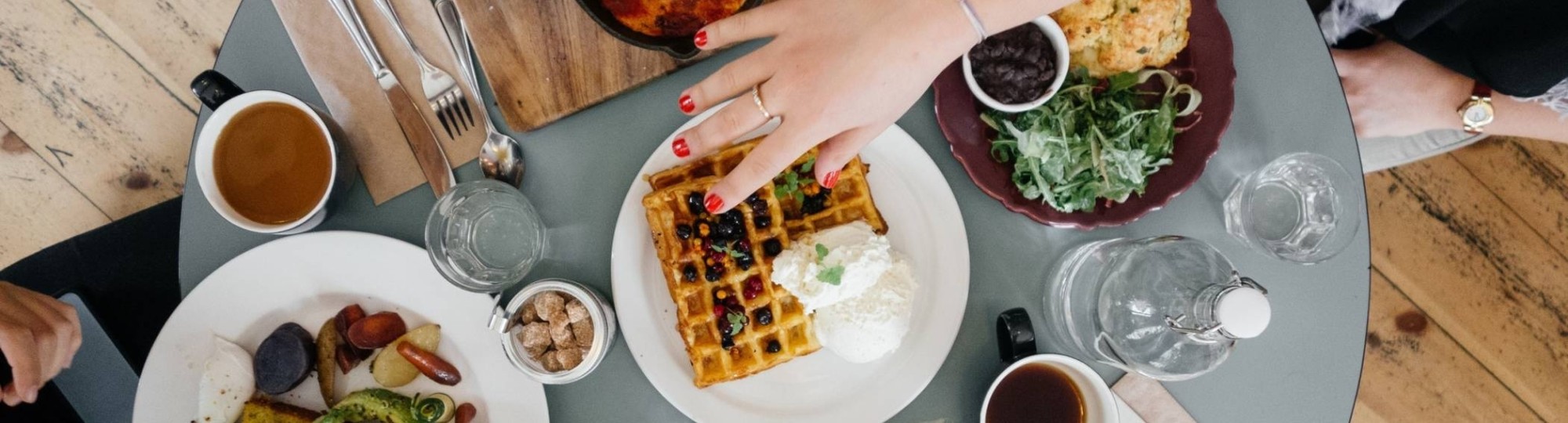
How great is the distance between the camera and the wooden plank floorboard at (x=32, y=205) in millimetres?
2342

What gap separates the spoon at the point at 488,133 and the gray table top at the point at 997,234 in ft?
0.13

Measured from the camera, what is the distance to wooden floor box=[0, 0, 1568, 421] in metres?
2.33

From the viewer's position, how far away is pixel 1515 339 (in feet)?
8.10

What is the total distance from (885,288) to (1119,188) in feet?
1.54

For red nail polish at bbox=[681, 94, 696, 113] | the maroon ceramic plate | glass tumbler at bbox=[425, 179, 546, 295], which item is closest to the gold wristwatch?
the maroon ceramic plate

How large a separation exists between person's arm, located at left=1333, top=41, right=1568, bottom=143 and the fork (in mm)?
1870

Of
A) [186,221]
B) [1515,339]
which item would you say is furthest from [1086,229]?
[1515,339]

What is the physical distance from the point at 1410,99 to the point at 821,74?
1.42m

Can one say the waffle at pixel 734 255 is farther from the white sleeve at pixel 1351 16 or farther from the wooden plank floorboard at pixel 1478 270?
the wooden plank floorboard at pixel 1478 270

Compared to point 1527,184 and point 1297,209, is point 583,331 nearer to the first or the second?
point 1297,209

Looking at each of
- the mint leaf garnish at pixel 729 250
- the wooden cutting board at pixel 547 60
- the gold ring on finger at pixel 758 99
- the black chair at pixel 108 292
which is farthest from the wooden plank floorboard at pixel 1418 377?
the black chair at pixel 108 292

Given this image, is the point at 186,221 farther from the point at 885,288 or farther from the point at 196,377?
the point at 885,288

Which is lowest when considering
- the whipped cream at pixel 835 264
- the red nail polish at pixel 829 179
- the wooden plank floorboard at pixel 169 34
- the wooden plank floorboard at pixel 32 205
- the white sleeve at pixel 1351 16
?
the white sleeve at pixel 1351 16

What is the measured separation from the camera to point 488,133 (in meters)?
1.49
